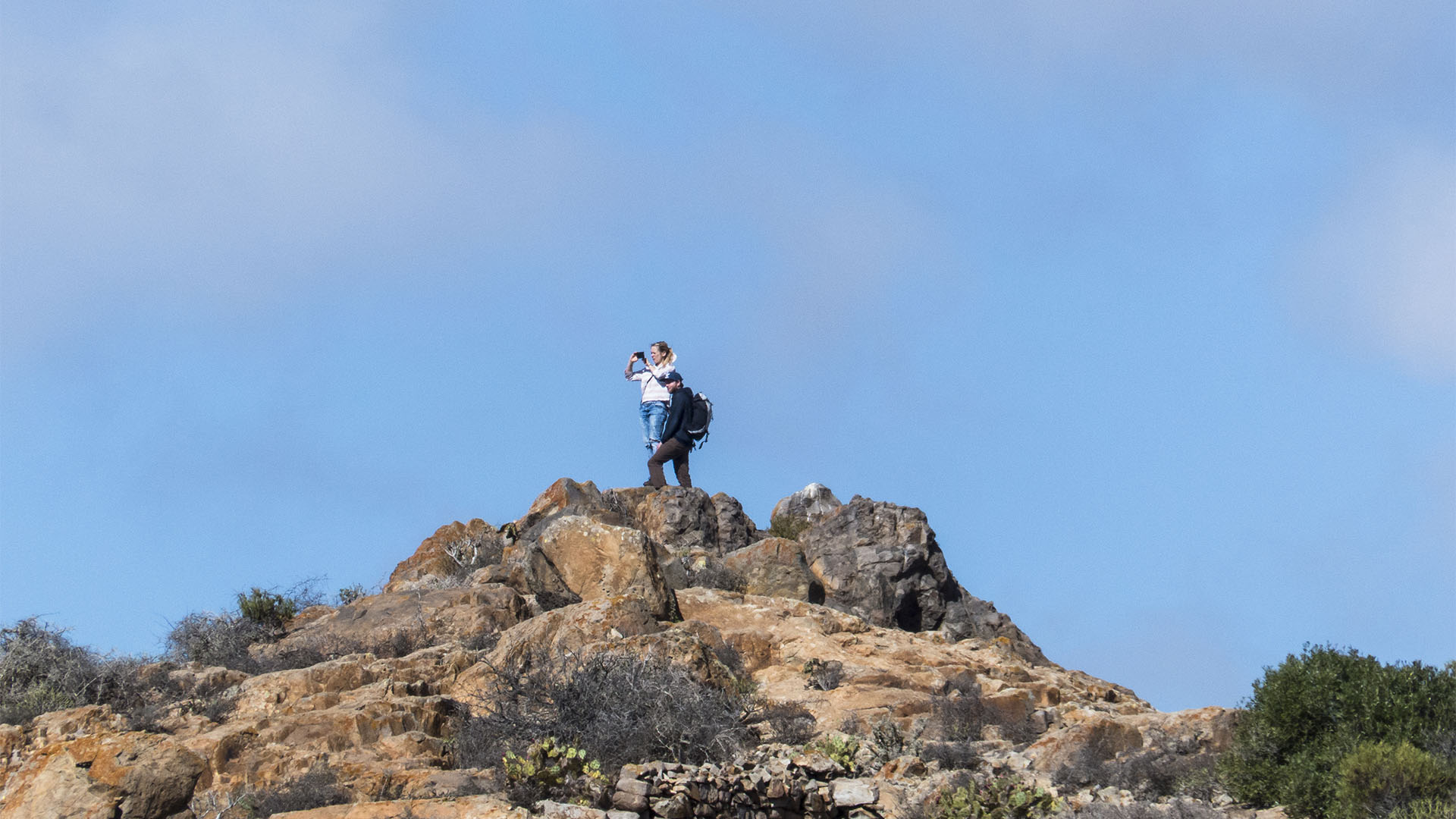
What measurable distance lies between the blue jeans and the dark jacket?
0.26ft

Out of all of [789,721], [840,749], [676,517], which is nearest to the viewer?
[840,749]

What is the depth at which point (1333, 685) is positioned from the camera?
1291 centimetres

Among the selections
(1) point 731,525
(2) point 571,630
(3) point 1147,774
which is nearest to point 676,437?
(1) point 731,525

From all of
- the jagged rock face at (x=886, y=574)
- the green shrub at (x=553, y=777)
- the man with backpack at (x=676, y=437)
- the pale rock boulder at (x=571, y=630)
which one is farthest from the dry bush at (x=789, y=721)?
the man with backpack at (x=676, y=437)

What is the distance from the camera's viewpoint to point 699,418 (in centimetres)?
2681

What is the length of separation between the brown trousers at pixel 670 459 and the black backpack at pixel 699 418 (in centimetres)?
32

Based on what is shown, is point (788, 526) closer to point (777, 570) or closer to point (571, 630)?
point (777, 570)

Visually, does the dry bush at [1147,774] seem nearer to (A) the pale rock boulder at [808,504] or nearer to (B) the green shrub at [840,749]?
(B) the green shrub at [840,749]

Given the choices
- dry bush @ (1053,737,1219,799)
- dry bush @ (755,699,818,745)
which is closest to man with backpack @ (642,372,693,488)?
dry bush @ (755,699,818,745)

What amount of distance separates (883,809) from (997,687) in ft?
17.6

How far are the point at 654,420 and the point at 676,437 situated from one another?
561mm

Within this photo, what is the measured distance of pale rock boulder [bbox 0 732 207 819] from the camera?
39.6 feet

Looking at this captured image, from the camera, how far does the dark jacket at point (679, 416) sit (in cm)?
2638

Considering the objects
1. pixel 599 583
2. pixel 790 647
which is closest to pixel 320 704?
pixel 599 583
